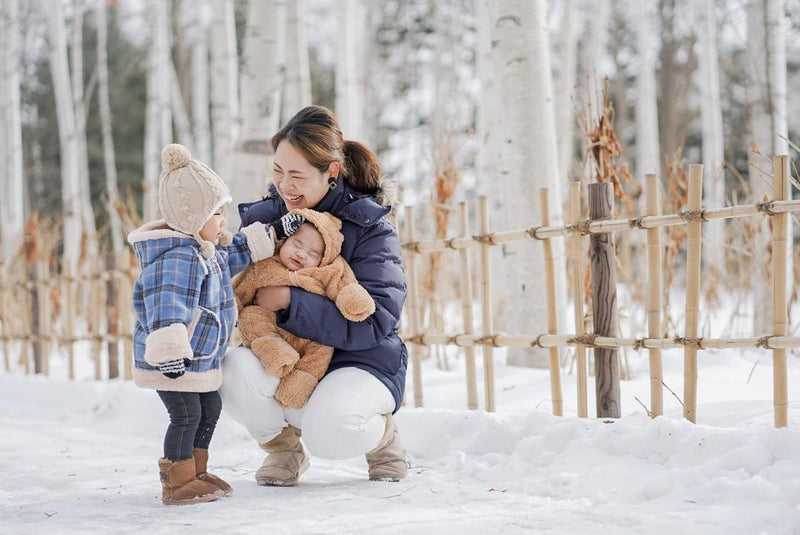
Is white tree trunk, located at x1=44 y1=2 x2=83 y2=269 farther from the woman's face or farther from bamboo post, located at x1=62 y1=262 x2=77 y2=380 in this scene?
the woman's face

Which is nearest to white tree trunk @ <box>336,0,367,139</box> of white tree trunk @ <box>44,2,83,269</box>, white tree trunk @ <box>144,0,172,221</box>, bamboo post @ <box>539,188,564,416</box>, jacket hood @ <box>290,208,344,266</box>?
white tree trunk @ <box>144,0,172,221</box>

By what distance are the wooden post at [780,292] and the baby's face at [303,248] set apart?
1482 mm

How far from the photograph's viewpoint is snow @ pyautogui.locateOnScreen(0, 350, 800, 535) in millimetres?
2102

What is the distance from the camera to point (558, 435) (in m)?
2.77

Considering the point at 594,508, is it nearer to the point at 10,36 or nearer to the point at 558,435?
the point at 558,435

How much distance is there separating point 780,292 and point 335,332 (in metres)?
1.46

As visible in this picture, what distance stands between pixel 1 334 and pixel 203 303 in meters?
5.16

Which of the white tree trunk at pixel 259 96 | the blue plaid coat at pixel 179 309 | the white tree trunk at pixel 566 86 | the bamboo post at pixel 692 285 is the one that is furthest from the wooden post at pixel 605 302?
the white tree trunk at pixel 566 86

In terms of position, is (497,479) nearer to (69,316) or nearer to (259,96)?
(259,96)

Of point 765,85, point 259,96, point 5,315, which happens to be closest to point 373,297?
point 259,96

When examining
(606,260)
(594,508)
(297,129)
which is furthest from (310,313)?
(606,260)

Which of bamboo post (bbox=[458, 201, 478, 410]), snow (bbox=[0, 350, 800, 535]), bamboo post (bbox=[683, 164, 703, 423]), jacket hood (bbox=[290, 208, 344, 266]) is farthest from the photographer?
bamboo post (bbox=[458, 201, 478, 410])

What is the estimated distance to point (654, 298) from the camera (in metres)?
2.94

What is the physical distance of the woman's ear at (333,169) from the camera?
2590 mm
